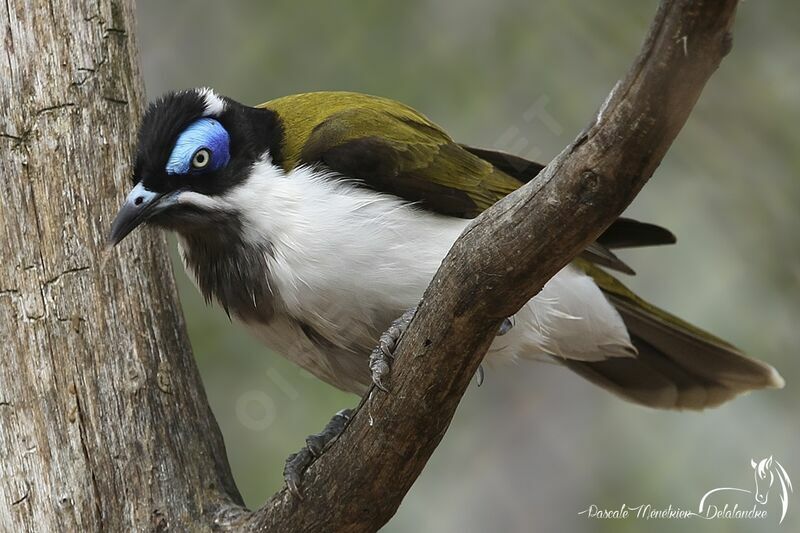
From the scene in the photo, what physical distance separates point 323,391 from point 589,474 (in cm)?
143

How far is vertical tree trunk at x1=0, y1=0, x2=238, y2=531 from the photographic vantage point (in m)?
3.23

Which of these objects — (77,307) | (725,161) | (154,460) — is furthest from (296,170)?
(725,161)

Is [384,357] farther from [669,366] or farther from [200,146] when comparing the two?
[669,366]

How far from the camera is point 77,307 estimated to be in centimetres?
334

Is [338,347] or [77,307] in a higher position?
[77,307]

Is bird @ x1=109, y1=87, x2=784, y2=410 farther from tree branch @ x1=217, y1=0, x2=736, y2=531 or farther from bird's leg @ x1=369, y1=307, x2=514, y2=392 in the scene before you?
tree branch @ x1=217, y1=0, x2=736, y2=531

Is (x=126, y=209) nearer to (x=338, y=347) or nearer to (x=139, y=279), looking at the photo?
(x=139, y=279)

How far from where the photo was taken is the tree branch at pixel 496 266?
204 centimetres

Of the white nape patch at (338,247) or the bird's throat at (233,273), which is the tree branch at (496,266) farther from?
the bird's throat at (233,273)

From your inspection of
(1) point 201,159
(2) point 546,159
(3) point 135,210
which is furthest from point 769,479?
(3) point 135,210

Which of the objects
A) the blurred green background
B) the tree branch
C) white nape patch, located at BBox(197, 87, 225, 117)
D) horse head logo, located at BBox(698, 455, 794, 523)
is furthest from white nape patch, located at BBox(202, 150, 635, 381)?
horse head logo, located at BBox(698, 455, 794, 523)

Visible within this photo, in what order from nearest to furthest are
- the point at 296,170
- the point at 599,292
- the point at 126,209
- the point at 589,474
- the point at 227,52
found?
the point at 126,209, the point at 296,170, the point at 599,292, the point at 589,474, the point at 227,52

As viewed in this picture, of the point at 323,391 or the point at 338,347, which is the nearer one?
the point at 338,347

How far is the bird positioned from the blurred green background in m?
0.98
